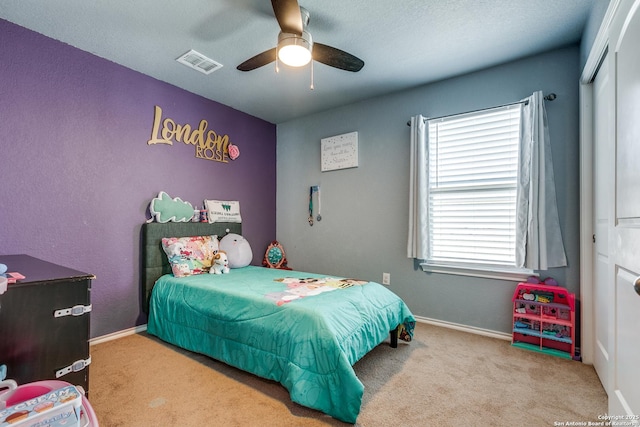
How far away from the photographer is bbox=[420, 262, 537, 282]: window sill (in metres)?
2.57

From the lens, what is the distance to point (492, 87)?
2719 millimetres

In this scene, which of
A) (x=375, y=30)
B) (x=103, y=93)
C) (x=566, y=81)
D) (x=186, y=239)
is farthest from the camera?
(x=186, y=239)

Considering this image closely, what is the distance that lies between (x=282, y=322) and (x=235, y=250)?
1543mm

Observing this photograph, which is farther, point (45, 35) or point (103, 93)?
point (103, 93)

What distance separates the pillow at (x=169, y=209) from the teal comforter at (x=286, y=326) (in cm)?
62

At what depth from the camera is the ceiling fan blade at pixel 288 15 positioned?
158 centimetres

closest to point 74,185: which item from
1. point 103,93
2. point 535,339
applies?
point 103,93

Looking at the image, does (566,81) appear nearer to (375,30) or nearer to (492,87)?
(492,87)

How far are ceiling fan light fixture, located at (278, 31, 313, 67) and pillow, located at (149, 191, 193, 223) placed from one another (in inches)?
72.0

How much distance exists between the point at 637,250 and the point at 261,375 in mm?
1871

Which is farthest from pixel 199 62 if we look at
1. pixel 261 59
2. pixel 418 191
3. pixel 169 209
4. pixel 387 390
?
pixel 387 390

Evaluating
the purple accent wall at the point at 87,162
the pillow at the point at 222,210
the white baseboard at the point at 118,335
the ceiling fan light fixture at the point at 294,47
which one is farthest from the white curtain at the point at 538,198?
the white baseboard at the point at 118,335

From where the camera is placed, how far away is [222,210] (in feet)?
11.5

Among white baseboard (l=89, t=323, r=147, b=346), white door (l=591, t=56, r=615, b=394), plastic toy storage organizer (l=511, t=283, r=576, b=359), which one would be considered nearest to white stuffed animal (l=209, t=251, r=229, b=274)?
white baseboard (l=89, t=323, r=147, b=346)
